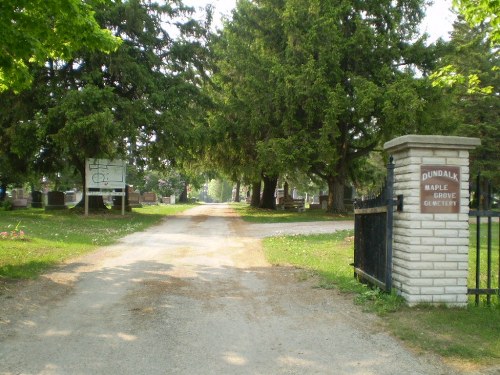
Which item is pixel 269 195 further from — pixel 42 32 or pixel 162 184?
pixel 162 184

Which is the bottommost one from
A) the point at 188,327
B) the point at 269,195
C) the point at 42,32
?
the point at 188,327

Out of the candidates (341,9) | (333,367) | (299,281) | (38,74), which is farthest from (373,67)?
(333,367)

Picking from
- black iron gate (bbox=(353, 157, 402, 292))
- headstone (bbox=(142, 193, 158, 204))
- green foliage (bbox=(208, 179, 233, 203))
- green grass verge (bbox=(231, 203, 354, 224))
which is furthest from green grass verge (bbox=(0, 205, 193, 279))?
green foliage (bbox=(208, 179, 233, 203))

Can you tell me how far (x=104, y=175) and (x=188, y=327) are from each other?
59.2ft

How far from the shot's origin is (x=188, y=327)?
207 inches

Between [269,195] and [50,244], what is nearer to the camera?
[50,244]

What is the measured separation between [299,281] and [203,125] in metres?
17.9

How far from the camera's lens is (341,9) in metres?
23.4

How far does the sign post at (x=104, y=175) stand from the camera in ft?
71.8

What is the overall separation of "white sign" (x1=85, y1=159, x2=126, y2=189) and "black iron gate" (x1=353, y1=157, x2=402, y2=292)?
16579mm

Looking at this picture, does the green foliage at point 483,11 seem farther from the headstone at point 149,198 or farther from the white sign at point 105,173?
the headstone at point 149,198

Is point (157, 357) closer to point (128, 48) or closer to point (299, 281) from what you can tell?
point (299, 281)

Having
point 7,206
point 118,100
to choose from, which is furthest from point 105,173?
point 7,206

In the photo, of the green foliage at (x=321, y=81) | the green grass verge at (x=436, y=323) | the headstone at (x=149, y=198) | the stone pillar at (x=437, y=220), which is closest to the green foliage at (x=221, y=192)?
the headstone at (x=149, y=198)
